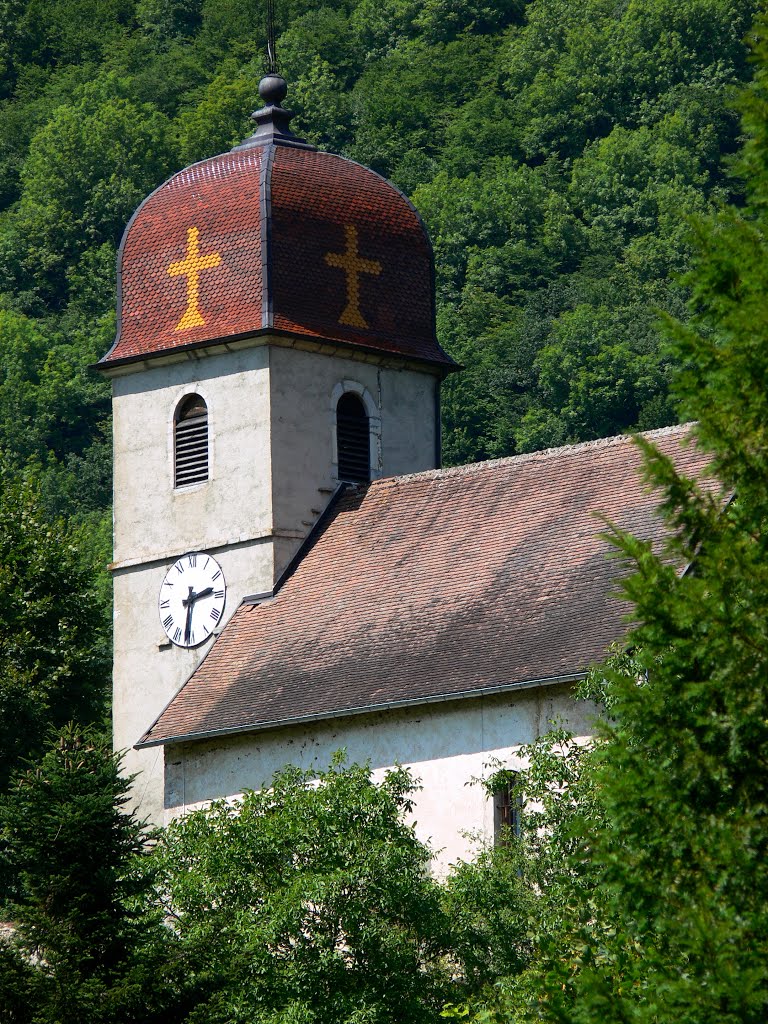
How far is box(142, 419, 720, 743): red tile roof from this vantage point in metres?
32.0

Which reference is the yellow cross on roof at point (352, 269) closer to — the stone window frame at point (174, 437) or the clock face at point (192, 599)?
the stone window frame at point (174, 437)

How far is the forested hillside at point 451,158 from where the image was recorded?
74500mm

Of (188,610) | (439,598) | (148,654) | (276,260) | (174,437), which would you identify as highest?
(276,260)

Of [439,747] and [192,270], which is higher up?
[192,270]

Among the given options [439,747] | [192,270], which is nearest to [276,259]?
[192,270]

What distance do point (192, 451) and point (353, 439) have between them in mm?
2111

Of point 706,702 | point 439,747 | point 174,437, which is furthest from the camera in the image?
point 174,437

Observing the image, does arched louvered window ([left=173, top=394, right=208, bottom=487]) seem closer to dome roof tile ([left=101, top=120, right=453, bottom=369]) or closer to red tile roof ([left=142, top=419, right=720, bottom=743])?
dome roof tile ([left=101, top=120, right=453, bottom=369])

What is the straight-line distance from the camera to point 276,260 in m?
38.3

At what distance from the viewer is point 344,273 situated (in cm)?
3909

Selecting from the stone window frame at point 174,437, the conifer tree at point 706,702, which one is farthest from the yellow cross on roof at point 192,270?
the conifer tree at point 706,702

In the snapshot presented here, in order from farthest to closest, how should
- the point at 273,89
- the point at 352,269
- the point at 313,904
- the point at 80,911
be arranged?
the point at 273,89, the point at 352,269, the point at 313,904, the point at 80,911

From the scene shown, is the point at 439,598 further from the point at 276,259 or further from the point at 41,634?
the point at 41,634

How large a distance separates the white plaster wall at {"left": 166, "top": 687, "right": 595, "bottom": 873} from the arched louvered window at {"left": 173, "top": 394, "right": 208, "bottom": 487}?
537 cm
